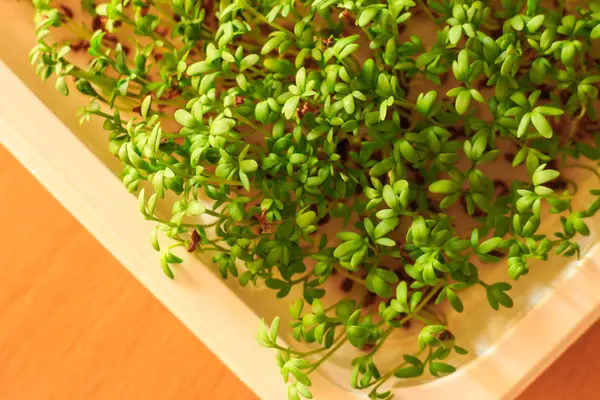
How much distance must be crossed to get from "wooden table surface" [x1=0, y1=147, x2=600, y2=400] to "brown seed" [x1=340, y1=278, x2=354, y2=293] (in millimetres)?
350

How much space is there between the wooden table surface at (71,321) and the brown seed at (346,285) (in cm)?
35

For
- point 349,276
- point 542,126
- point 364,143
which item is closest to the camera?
point 542,126

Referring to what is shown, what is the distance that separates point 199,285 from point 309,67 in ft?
1.27

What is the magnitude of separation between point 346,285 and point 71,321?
593 millimetres

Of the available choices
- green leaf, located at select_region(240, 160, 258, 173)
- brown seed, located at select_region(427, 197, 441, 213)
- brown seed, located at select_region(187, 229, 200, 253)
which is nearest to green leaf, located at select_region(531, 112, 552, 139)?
brown seed, located at select_region(427, 197, 441, 213)

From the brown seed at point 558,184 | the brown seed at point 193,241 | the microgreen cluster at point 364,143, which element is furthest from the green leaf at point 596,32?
the brown seed at point 193,241

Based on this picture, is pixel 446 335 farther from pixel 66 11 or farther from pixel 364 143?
pixel 66 11

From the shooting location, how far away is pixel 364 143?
0.82 meters

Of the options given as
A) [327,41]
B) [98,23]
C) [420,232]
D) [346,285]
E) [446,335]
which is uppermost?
[98,23]

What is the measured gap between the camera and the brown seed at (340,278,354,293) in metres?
0.98

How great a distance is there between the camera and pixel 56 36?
3.43ft

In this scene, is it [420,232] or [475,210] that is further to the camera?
[475,210]

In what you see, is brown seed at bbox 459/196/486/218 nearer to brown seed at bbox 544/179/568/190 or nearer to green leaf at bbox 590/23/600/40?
brown seed at bbox 544/179/568/190

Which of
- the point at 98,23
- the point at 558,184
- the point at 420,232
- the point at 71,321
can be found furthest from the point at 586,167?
the point at 71,321
